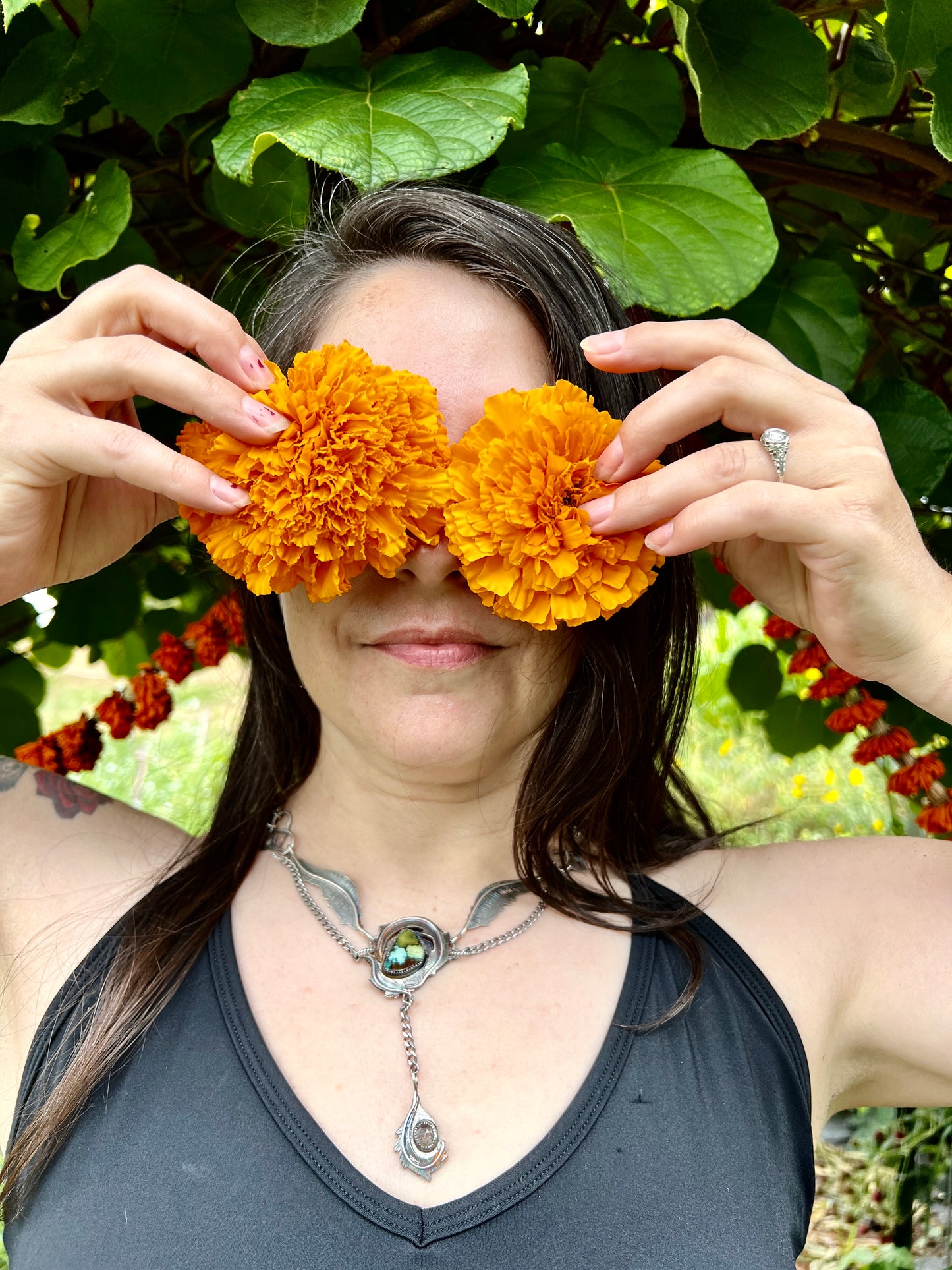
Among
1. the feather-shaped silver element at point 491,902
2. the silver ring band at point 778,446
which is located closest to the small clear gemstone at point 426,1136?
the feather-shaped silver element at point 491,902

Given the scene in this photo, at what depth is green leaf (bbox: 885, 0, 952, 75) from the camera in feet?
4.23

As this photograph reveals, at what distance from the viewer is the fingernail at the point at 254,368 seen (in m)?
1.19

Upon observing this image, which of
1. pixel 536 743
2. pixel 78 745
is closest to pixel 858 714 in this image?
pixel 536 743

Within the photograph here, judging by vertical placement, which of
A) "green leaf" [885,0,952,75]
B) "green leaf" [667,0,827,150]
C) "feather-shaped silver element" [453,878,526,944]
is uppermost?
"green leaf" [885,0,952,75]

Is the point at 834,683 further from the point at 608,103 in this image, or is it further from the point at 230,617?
the point at 230,617

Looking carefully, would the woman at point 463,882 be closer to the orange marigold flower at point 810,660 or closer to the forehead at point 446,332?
the forehead at point 446,332

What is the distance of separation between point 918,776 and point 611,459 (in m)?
1.05

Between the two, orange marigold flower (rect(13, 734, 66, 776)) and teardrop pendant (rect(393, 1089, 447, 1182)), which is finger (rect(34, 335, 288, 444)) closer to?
teardrop pendant (rect(393, 1089, 447, 1182))

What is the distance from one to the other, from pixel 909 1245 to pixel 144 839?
2.31 metres

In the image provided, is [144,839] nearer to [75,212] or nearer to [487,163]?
[75,212]

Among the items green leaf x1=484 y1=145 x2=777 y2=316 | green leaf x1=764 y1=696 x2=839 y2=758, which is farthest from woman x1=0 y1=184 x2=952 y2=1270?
green leaf x1=764 y1=696 x2=839 y2=758

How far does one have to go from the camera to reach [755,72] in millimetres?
1389

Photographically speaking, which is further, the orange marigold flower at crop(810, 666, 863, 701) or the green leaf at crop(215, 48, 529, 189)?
the orange marigold flower at crop(810, 666, 863, 701)

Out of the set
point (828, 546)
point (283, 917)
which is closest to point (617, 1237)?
point (283, 917)
